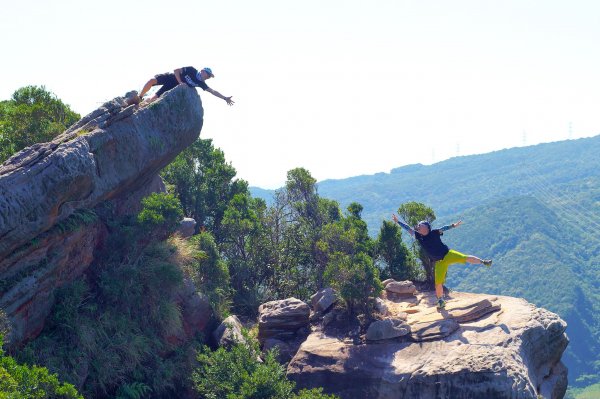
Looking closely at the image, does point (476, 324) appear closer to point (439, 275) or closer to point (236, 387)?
point (439, 275)

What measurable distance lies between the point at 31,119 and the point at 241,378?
37.7 feet

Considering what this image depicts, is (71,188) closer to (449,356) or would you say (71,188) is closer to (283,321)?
(283,321)

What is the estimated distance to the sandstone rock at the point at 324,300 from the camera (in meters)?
24.0

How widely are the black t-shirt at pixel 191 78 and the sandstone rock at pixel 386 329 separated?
10.3m

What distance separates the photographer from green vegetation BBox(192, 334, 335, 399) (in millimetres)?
19062

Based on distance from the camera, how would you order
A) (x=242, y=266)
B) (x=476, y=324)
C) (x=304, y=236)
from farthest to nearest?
(x=304, y=236)
(x=242, y=266)
(x=476, y=324)

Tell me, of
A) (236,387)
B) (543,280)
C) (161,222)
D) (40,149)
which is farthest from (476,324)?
(543,280)

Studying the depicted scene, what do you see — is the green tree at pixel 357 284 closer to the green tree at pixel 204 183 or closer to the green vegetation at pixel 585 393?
the green tree at pixel 204 183

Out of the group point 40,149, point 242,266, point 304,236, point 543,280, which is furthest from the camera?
point 543,280

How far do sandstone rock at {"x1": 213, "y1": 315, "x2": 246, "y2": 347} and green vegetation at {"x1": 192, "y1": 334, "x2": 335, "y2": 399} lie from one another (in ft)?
3.16

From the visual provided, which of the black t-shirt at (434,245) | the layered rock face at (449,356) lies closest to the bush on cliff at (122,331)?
the layered rock face at (449,356)

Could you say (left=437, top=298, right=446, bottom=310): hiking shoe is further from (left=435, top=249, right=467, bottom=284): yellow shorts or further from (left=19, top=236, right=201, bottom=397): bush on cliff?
(left=19, top=236, right=201, bottom=397): bush on cliff

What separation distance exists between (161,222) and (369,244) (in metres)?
11.1

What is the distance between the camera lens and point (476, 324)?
2169cm
